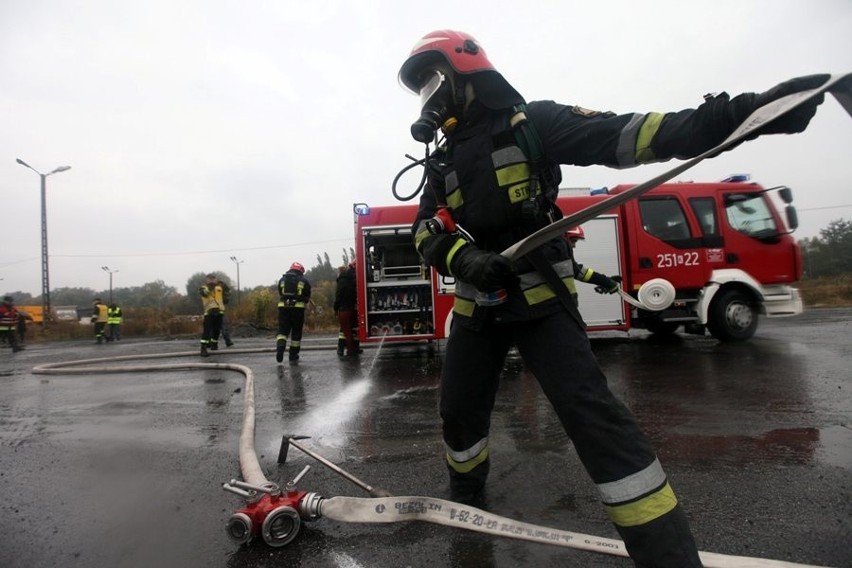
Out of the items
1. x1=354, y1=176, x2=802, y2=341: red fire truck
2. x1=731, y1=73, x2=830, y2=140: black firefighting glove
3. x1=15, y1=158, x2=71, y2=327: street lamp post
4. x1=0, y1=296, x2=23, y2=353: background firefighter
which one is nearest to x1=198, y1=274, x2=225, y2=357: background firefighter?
x1=354, y1=176, x2=802, y2=341: red fire truck

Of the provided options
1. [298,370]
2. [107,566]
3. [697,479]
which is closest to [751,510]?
[697,479]

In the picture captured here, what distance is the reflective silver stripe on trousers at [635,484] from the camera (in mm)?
1421

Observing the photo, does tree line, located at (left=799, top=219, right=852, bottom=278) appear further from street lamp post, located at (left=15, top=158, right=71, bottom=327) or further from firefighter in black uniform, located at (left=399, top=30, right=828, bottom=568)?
street lamp post, located at (left=15, top=158, right=71, bottom=327)

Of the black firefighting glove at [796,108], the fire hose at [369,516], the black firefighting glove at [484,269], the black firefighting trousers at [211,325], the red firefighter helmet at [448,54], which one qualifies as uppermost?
the red firefighter helmet at [448,54]

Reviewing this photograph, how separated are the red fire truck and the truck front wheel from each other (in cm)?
2

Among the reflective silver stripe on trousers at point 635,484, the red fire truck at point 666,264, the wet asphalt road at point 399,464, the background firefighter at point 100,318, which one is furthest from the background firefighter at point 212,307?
the background firefighter at point 100,318

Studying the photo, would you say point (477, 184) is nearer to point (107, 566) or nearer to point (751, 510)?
point (751, 510)

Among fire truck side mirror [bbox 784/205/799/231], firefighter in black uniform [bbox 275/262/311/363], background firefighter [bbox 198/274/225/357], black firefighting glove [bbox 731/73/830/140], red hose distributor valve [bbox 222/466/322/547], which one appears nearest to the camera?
black firefighting glove [bbox 731/73/830/140]

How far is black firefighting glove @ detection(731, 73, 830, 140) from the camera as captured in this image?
1.28 meters

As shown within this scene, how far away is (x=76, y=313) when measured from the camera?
4547 cm

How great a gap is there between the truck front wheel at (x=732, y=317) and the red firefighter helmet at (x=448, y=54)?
6.81 m

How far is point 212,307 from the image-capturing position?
9.48m

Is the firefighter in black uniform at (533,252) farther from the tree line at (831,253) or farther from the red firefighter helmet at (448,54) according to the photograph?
the tree line at (831,253)

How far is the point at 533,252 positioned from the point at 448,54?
3.16ft
